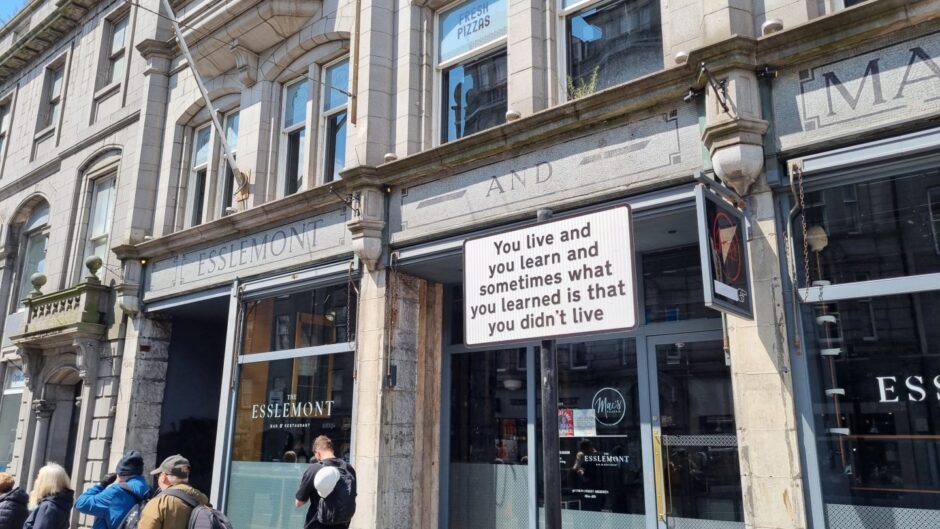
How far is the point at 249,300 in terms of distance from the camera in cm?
1184

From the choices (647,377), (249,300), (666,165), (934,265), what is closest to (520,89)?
(666,165)

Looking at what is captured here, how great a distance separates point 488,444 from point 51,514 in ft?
16.3

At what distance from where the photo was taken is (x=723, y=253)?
19.5ft

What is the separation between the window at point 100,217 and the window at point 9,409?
12.0 ft

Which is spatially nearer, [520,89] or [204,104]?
[520,89]

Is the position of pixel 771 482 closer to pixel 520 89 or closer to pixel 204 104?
pixel 520 89

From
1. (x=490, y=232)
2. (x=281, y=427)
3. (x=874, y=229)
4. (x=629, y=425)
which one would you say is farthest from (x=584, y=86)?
(x=281, y=427)

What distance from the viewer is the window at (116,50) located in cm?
1717

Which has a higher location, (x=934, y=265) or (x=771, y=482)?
(x=934, y=265)

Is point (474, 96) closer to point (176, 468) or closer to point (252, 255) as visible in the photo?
point (252, 255)

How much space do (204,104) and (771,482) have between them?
12.5m

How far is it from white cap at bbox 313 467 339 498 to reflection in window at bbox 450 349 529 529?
3.02 metres

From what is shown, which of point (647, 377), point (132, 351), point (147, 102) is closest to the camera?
point (647, 377)

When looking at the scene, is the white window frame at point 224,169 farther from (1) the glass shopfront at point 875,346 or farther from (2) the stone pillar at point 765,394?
(1) the glass shopfront at point 875,346
